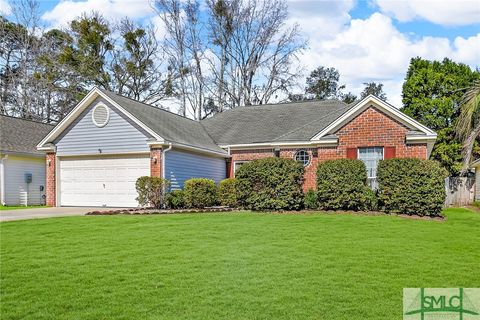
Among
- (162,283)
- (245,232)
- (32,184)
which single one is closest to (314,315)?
(162,283)

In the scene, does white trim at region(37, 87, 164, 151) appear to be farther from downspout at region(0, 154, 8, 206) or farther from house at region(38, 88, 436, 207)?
downspout at region(0, 154, 8, 206)

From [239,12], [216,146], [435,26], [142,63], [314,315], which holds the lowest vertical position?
[314,315]

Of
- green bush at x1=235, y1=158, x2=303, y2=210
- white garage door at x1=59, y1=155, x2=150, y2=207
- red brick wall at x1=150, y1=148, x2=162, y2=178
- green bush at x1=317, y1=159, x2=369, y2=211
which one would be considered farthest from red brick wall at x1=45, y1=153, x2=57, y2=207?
green bush at x1=317, y1=159, x2=369, y2=211

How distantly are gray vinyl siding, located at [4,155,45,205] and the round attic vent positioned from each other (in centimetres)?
533

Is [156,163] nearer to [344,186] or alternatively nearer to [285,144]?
[285,144]

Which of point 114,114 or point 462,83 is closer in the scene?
point 114,114

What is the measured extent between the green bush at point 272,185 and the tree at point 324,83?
106 ft

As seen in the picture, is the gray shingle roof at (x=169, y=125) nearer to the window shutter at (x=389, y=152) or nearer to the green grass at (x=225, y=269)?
the window shutter at (x=389, y=152)

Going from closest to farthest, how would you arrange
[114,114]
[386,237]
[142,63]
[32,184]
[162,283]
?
[162,283], [386,237], [114,114], [32,184], [142,63]

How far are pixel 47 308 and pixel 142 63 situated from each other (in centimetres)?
3609

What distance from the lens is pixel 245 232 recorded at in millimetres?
10125

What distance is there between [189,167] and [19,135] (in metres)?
10.3

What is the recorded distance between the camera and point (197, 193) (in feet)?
57.3

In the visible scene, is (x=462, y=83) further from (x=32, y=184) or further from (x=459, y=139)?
(x=32, y=184)
